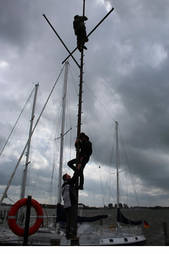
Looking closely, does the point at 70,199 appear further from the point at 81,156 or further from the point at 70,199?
the point at 81,156

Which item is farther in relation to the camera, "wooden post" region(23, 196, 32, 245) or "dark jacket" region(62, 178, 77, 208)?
"dark jacket" region(62, 178, 77, 208)

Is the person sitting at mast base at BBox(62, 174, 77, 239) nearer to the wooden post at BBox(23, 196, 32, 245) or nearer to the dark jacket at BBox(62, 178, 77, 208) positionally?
the dark jacket at BBox(62, 178, 77, 208)

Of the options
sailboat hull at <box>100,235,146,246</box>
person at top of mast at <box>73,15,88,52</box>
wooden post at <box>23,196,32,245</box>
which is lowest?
sailboat hull at <box>100,235,146,246</box>

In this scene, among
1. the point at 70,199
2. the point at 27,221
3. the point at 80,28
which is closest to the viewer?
the point at 27,221

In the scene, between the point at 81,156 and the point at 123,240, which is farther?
the point at 123,240

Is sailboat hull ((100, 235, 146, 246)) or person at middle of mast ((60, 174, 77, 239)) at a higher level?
person at middle of mast ((60, 174, 77, 239))

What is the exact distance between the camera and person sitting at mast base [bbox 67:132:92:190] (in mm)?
7910

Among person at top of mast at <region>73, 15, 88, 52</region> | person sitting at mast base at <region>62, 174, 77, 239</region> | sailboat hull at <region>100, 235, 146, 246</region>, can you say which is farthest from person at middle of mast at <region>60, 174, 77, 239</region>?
sailboat hull at <region>100, 235, 146, 246</region>

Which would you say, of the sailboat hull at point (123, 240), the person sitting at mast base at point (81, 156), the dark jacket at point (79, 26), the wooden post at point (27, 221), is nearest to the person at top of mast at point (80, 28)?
the dark jacket at point (79, 26)

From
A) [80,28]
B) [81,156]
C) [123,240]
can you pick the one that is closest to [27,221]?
[81,156]

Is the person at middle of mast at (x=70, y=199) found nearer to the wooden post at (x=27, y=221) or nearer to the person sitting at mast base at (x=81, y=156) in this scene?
the person sitting at mast base at (x=81, y=156)

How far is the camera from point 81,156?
812 centimetres

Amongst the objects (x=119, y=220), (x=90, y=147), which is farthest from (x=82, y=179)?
(x=119, y=220)
